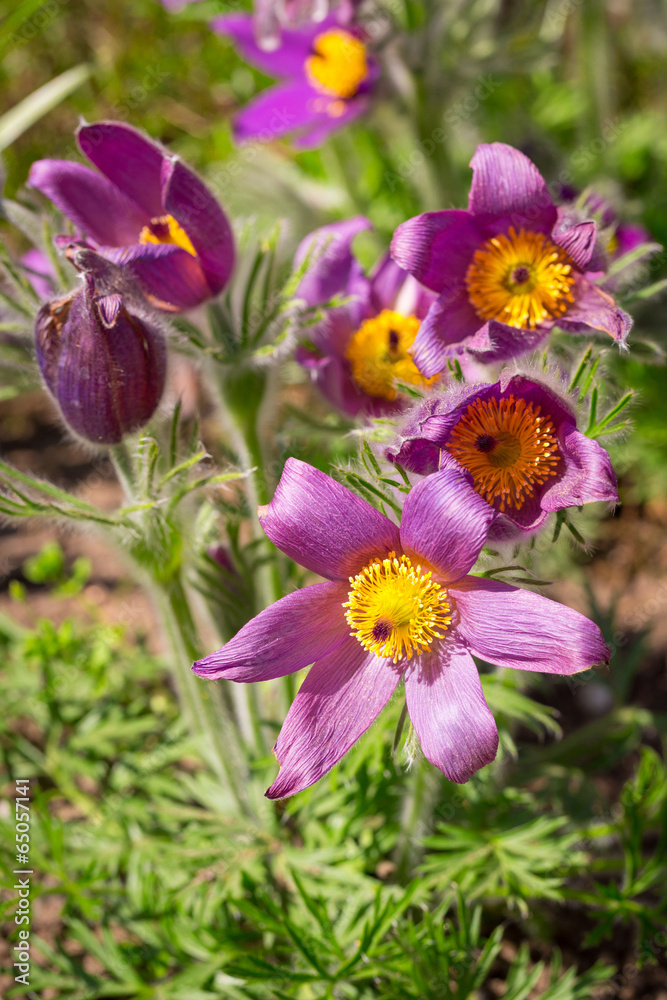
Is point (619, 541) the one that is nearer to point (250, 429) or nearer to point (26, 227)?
point (250, 429)

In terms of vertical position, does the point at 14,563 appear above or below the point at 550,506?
below

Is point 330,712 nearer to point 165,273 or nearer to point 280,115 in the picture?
point 165,273

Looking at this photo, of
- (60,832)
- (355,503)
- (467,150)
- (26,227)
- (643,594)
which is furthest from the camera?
(467,150)

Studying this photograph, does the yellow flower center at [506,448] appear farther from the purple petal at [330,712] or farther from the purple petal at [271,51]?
the purple petal at [271,51]

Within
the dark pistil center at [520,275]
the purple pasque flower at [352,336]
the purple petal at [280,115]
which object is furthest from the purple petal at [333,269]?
the purple petal at [280,115]

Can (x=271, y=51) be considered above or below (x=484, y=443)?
above

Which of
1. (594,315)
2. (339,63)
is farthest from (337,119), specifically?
(594,315)

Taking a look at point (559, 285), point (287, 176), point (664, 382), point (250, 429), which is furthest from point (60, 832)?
point (287, 176)
